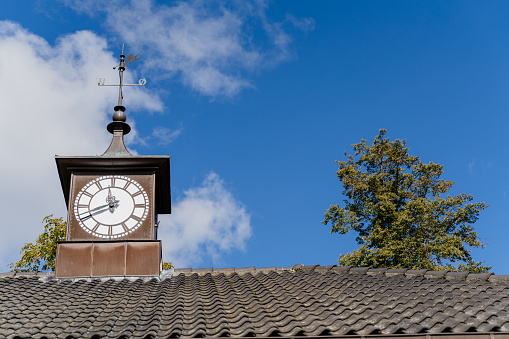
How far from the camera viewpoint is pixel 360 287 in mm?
9727

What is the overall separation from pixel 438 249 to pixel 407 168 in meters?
4.29

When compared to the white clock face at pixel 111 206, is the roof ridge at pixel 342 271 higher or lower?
lower

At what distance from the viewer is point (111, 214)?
12844mm

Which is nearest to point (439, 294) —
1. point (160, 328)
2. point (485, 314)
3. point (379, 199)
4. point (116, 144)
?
point (485, 314)

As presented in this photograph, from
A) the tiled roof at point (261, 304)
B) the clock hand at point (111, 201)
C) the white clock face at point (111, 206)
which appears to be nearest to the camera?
the tiled roof at point (261, 304)

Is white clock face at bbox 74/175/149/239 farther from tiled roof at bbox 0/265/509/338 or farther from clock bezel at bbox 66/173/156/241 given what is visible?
tiled roof at bbox 0/265/509/338

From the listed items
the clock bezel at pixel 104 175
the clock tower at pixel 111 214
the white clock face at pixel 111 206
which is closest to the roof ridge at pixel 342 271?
the clock tower at pixel 111 214

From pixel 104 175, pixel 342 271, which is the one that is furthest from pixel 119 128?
pixel 342 271

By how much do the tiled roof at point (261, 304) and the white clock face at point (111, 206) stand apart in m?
1.50

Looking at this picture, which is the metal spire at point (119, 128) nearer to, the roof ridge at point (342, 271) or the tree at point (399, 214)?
the roof ridge at point (342, 271)

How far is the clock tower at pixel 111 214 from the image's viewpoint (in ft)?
39.1

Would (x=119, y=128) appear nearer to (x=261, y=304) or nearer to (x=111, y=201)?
(x=111, y=201)

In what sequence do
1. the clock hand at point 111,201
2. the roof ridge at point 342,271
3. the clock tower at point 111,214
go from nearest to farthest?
the roof ridge at point 342,271, the clock tower at point 111,214, the clock hand at point 111,201

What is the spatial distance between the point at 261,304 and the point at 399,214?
13819 millimetres
